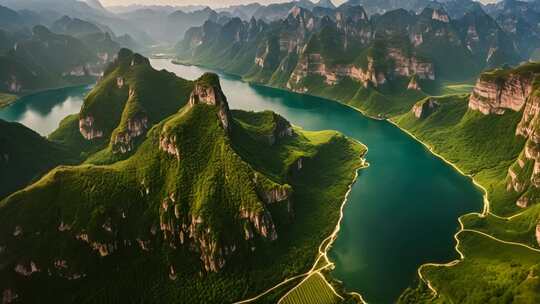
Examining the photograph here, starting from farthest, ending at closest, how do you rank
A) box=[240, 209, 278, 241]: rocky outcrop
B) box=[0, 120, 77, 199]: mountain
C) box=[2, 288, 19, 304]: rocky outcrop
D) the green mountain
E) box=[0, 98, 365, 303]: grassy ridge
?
box=[0, 120, 77, 199]: mountain < box=[240, 209, 278, 241]: rocky outcrop < box=[0, 98, 365, 303]: grassy ridge < box=[2, 288, 19, 304]: rocky outcrop < the green mountain

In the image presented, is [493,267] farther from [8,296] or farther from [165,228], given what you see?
[8,296]

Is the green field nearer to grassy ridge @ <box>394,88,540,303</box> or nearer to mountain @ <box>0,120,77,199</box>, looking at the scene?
grassy ridge @ <box>394,88,540,303</box>

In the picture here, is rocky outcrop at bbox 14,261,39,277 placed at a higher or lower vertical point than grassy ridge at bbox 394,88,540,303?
lower

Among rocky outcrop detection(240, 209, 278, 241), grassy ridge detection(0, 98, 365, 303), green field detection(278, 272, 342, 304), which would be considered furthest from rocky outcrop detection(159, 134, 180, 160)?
green field detection(278, 272, 342, 304)

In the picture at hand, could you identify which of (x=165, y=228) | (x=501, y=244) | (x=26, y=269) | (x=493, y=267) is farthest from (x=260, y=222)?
(x=501, y=244)

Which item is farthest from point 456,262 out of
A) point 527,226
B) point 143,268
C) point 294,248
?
point 143,268

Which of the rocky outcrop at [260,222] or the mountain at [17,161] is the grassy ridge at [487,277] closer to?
the rocky outcrop at [260,222]
